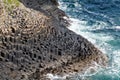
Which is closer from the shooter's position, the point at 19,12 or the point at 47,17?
the point at 19,12

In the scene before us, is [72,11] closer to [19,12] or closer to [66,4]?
[66,4]

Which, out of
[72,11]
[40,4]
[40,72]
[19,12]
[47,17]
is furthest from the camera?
Result: [72,11]

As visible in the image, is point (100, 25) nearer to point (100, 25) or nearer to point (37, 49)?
point (100, 25)

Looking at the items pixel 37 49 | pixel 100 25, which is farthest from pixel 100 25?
pixel 37 49

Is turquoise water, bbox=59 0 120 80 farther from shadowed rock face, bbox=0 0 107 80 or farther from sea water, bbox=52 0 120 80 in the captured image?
shadowed rock face, bbox=0 0 107 80

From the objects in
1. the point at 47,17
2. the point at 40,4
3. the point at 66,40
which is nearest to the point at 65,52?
the point at 66,40

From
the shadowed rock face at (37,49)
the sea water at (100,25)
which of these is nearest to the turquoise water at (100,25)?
the sea water at (100,25)
